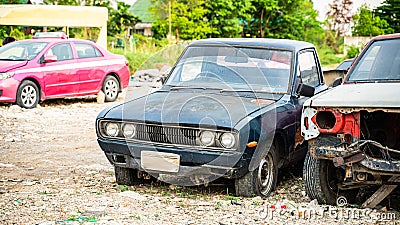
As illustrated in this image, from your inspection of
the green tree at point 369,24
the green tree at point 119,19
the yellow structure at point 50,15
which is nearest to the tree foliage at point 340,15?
the green tree at point 369,24

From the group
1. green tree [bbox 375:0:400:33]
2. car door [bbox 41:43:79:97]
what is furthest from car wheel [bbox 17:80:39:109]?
green tree [bbox 375:0:400:33]

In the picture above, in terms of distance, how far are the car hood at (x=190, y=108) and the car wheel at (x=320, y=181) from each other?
840 mm

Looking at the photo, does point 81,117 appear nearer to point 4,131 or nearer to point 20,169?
point 4,131

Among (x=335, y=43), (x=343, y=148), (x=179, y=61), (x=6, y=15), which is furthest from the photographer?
(x=335, y=43)

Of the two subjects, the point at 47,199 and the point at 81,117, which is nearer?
the point at 47,199

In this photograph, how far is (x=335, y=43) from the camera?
152 ft

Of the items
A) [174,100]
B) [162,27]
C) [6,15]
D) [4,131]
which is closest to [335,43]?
[162,27]

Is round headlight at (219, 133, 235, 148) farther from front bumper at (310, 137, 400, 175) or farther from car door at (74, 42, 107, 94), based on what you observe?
car door at (74, 42, 107, 94)

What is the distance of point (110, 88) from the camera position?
1669 centimetres

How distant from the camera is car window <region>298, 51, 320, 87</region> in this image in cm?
810

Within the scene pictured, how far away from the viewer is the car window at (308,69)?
8102 mm

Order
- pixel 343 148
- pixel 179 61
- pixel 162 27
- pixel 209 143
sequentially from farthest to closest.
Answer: pixel 162 27, pixel 179 61, pixel 209 143, pixel 343 148

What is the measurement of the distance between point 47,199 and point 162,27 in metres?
28.5

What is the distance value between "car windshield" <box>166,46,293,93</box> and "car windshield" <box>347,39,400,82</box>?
0.86 meters
